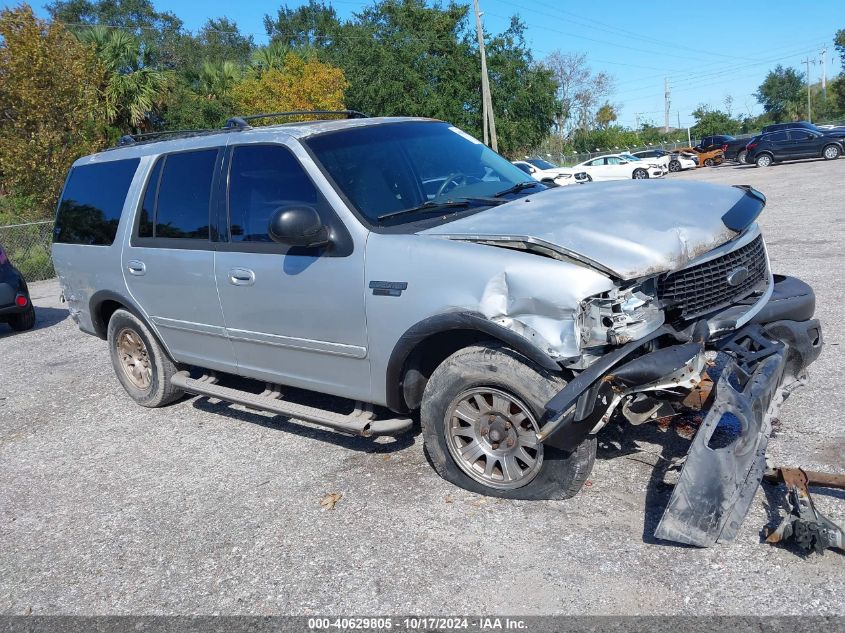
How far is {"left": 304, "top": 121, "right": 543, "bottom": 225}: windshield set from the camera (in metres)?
4.63

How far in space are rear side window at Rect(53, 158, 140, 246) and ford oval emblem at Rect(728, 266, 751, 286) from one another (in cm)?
450

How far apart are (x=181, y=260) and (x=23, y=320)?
23.5ft

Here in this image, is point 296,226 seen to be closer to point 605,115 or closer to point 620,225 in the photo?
point 620,225

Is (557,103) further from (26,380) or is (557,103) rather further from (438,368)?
(438,368)

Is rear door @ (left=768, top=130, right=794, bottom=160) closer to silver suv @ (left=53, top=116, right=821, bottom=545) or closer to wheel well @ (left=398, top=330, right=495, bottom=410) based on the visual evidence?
silver suv @ (left=53, top=116, right=821, bottom=545)

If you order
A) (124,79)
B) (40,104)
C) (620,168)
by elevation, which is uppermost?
(124,79)

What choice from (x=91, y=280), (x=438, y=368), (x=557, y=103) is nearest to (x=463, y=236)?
(x=438, y=368)

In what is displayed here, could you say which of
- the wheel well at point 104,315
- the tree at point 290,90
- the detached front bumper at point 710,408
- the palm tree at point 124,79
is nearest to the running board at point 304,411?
the wheel well at point 104,315

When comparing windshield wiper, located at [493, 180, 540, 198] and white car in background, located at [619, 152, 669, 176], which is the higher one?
windshield wiper, located at [493, 180, 540, 198]

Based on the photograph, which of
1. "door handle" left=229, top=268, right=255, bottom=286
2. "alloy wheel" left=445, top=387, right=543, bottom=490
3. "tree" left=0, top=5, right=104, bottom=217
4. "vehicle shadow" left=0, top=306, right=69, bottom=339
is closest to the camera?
"alloy wheel" left=445, top=387, right=543, bottom=490

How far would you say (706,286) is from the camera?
13.0 feet

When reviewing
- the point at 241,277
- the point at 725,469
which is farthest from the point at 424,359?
the point at 725,469

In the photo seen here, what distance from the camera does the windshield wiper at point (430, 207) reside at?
4.55 metres

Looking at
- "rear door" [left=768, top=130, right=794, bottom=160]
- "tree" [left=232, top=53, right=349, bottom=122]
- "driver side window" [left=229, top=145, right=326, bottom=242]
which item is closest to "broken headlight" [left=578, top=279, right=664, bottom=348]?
"driver side window" [left=229, top=145, right=326, bottom=242]
